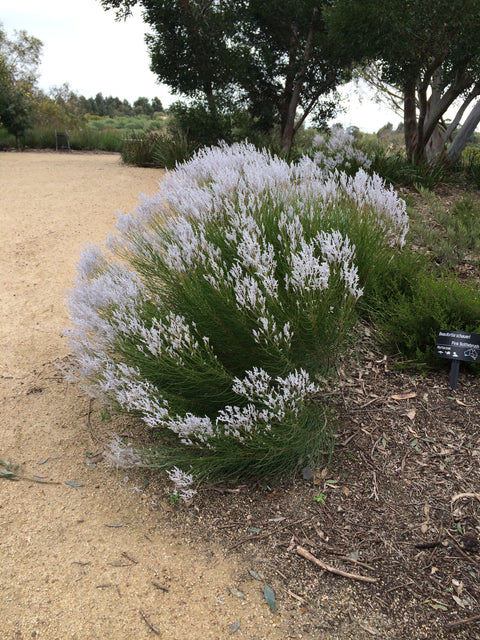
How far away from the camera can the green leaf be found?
234 cm

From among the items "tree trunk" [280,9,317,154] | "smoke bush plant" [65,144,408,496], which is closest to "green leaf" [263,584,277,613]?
"smoke bush plant" [65,144,408,496]

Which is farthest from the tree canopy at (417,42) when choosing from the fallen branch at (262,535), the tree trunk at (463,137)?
the fallen branch at (262,535)

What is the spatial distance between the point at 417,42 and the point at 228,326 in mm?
7972

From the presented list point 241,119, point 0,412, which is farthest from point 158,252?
point 241,119

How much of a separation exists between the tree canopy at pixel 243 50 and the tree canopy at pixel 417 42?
1.85m

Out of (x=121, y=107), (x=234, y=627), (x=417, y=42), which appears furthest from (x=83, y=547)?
(x=121, y=107)

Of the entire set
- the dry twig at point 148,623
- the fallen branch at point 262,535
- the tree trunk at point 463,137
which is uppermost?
the tree trunk at point 463,137

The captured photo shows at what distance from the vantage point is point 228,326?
302 centimetres

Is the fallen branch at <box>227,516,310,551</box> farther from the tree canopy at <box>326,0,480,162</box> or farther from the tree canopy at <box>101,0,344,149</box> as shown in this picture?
the tree canopy at <box>101,0,344,149</box>

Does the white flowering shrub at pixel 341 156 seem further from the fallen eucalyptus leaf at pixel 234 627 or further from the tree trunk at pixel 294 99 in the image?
the fallen eucalyptus leaf at pixel 234 627

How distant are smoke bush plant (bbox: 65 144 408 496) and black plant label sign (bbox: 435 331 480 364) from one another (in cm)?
67

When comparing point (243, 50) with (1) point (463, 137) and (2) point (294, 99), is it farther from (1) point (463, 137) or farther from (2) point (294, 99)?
(1) point (463, 137)

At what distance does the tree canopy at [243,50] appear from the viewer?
11.9 metres

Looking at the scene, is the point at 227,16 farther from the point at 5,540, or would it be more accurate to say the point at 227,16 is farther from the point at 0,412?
the point at 5,540
